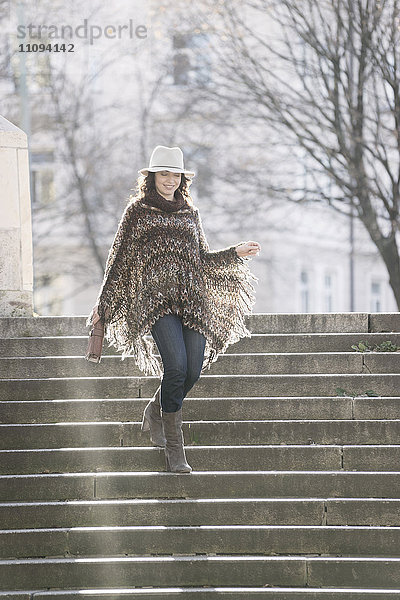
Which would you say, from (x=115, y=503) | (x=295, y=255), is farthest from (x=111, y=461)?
(x=295, y=255)

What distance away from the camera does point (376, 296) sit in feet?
119

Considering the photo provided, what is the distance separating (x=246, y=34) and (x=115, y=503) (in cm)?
1145

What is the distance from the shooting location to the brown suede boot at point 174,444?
6926 millimetres

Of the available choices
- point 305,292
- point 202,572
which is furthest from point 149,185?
point 305,292

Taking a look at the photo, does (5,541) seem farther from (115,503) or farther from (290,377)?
(290,377)

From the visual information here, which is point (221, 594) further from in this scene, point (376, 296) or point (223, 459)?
point (376, 296)

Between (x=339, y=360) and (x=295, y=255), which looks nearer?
(x=339, y=360)

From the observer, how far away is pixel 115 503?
6844mm

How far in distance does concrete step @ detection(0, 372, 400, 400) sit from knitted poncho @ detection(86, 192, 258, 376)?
0.77 metres

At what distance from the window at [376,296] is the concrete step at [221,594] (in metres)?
29.8

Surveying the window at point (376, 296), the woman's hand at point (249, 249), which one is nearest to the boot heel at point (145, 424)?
the woman's hand at point (249, 249)

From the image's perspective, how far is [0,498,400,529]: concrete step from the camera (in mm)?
6773

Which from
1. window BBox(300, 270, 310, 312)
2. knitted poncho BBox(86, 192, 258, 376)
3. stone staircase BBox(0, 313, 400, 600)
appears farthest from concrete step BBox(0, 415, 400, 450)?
window BBox(300, 270, 310, 312)

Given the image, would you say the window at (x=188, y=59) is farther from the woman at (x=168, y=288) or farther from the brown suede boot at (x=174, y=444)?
the brown suede boot at (x=174, y=444)
